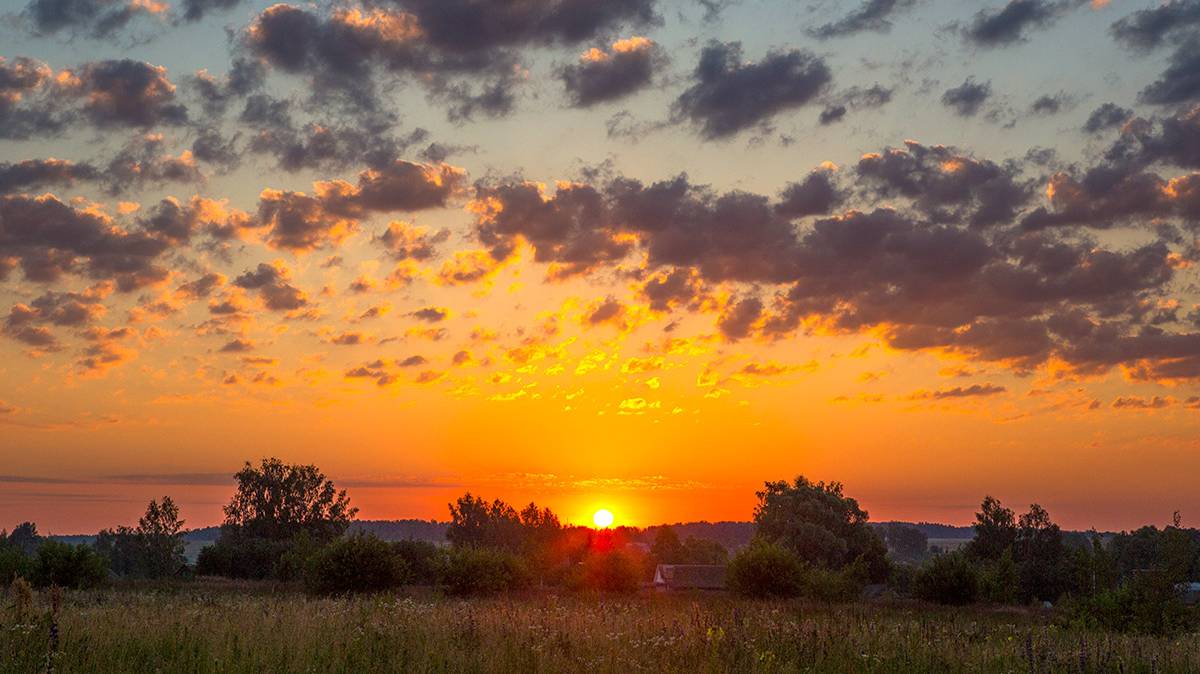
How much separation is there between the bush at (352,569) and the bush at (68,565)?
8811mm

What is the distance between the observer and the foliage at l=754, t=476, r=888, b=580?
8250cm

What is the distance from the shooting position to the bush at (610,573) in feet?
134

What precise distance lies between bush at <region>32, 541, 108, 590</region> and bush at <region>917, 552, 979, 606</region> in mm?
35066

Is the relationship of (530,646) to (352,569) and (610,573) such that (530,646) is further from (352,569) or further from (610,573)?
(610,573)

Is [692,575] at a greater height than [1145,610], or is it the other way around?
[1145,610]

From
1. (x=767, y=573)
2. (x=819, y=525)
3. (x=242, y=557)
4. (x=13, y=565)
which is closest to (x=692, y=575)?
(x=819, y=525)

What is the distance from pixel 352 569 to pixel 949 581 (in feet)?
84.6

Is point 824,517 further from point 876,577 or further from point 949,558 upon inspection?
point 949,558

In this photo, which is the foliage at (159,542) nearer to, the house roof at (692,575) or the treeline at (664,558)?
the treeline at (664,558)

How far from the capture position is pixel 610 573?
136 feet

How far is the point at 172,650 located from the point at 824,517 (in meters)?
76.8

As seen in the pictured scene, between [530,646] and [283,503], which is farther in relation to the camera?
[283,503]

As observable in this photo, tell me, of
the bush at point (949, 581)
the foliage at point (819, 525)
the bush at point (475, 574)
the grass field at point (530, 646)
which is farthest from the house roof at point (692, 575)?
the grass field at point (530, 646)

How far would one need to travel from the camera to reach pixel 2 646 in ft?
43.9
